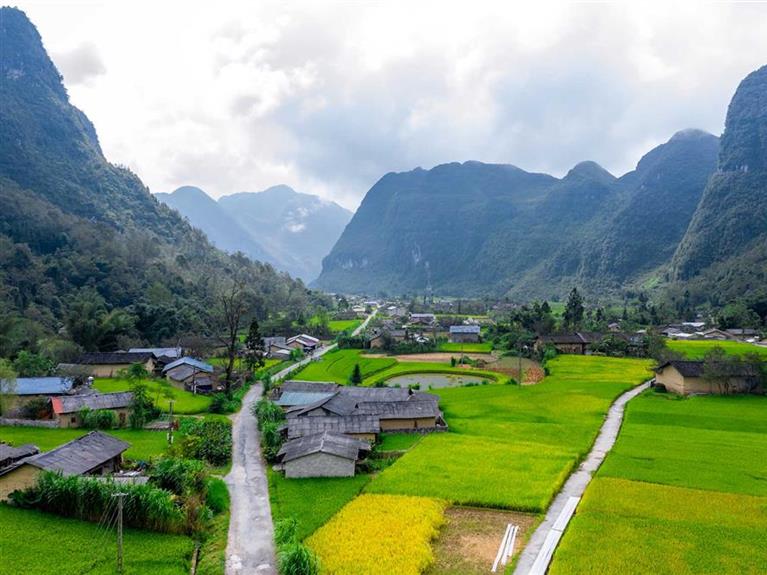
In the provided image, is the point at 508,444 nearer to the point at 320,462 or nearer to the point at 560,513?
the point at 560,513

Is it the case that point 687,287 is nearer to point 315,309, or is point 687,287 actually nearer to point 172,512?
point 315,309

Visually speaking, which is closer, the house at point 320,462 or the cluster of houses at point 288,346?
the house at point 320,462

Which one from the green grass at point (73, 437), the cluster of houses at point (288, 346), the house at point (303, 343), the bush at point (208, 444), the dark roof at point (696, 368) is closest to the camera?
the bush at point (208, 444)

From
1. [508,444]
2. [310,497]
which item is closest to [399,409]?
[508,444]

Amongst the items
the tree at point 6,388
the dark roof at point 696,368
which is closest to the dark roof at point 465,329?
the dark roof at point 696,368

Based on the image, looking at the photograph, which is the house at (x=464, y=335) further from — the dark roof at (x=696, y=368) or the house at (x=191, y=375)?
the house at (x=191, y=375)

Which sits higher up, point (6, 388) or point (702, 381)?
point (6, 388)

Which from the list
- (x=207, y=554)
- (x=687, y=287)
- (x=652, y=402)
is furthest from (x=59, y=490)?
(x=687, y=287)
